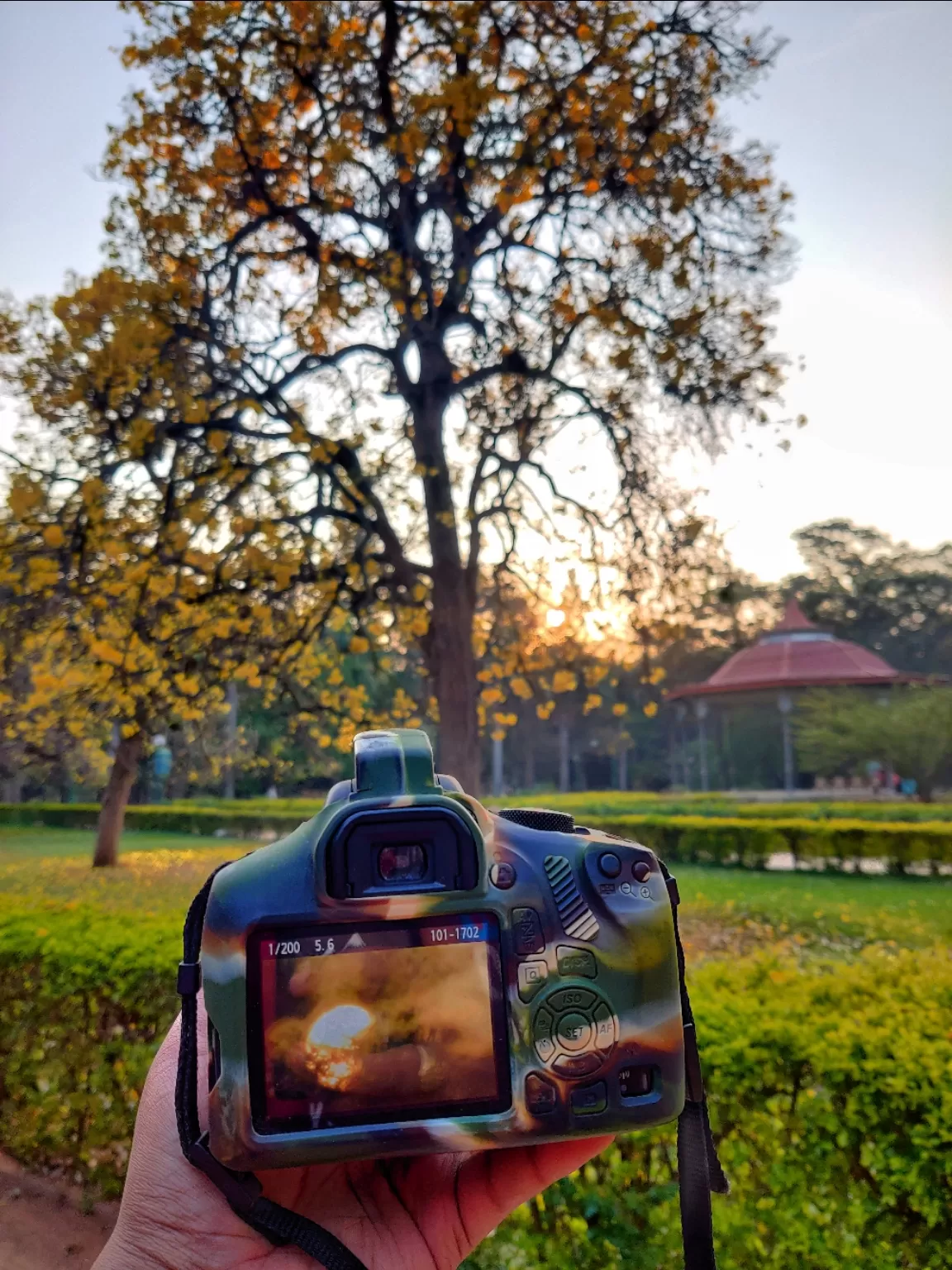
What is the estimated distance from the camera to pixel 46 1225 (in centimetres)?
410

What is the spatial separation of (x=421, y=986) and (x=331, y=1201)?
16.6 inches

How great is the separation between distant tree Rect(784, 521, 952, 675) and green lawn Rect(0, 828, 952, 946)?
22.0m

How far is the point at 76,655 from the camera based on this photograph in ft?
21.5

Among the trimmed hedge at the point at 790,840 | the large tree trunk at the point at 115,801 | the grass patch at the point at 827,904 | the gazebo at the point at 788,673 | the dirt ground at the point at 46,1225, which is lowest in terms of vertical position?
the dirt ground at the point at 46,1225

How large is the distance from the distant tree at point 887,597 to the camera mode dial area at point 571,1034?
34535 millimetres

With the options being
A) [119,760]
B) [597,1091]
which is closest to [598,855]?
[597,1091]

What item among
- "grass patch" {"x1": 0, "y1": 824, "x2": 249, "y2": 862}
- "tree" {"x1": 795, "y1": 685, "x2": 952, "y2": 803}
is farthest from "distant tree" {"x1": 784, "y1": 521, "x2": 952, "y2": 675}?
"grass patch" {"x1": 0, "y1": 824, "x2": 249, "y2": 862}

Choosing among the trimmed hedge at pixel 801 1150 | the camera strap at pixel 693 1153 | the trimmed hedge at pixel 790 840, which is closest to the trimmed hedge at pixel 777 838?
the trimmed hedge at pixel 790 840

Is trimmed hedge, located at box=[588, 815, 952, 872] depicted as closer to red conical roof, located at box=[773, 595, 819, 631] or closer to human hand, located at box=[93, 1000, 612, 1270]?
human hand, located at box=[93, 1000, 612, 1270]

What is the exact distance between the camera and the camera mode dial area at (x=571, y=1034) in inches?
46.2

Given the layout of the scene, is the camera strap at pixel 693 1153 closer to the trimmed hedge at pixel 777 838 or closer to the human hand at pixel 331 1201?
the human hand at pixel 331 1201

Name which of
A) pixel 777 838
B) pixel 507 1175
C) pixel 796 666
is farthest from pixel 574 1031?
pixel 796 666

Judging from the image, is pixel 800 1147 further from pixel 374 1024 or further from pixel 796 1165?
pixel 374 1024

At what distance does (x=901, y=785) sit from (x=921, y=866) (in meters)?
11.8
